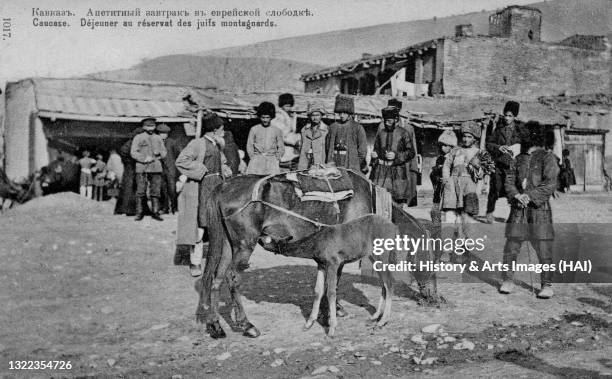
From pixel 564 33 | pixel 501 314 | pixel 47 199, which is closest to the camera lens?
pixel 501 314

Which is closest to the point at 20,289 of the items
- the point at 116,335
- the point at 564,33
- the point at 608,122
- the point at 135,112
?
the point at 116,335

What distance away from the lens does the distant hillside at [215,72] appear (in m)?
40.9

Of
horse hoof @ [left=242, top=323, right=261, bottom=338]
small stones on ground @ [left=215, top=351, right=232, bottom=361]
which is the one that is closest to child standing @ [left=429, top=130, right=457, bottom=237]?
horse hoof @ [left=242, top=323, right=261, bottom=338]

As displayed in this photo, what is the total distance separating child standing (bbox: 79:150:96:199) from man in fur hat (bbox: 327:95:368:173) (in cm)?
799

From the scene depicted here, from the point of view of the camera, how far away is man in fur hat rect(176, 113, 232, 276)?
6.07 m

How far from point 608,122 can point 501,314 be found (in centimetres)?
1784

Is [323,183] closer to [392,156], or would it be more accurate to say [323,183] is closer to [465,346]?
[465,346]

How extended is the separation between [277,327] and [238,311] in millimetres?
419

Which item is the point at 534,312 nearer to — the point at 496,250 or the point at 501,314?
the point at 501,314

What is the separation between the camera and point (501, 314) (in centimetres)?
516

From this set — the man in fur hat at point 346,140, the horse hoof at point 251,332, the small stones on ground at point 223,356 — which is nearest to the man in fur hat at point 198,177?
the man in fur hat at point 346,140

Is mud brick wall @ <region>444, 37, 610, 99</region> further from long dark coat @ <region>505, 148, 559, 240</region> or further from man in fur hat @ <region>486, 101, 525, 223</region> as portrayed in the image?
long dark coat @ <region>505, 148, 559, 240</region>

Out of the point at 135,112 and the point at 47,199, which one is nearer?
the point at 47,199

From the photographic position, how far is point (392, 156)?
22.0ft
